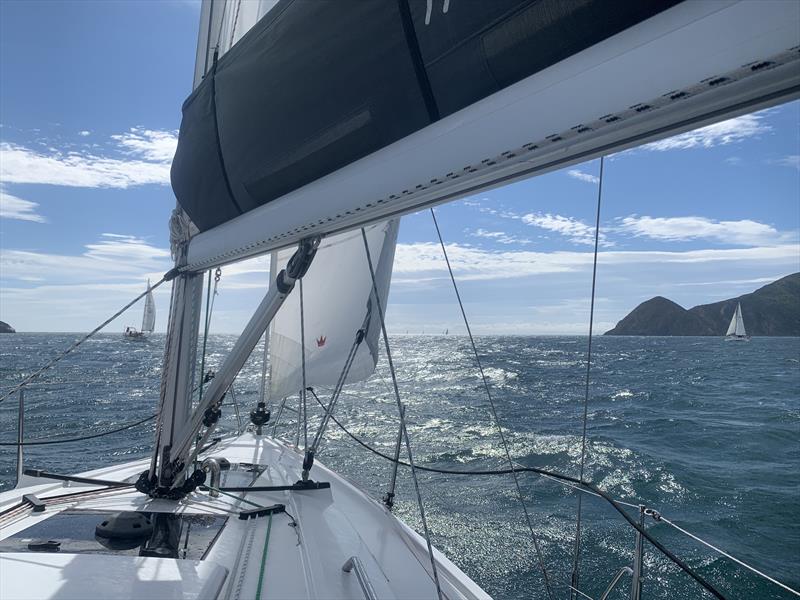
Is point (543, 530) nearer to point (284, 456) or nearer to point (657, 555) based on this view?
point (657, 555)

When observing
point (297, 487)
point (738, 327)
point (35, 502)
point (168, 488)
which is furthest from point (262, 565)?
point (738, 327)

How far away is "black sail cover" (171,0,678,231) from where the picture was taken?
1.19 meters

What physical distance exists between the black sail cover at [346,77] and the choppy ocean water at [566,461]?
14.9 feet

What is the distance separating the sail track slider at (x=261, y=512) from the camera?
114 inches

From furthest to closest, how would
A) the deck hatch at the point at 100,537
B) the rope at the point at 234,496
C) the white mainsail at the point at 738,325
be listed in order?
1. the white mainsail at the point at 738,325
2. the rope at the point at 234,496
3. the deck hatch at the point at 100,537

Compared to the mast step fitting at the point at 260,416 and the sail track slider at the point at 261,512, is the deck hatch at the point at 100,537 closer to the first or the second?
the sail track slider at the point at 261,512

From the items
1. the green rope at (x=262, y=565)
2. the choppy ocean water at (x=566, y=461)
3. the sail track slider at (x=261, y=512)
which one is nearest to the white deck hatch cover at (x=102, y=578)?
the green rope at (x=262, y=565)

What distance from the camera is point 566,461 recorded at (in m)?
9.23

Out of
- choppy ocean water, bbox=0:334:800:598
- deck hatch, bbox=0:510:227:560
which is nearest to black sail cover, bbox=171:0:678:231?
deck hatch, bbox=0:510:227:560

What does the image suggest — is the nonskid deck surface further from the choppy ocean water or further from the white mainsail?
the white mainsail

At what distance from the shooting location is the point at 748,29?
74cm

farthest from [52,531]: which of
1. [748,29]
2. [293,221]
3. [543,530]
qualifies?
[543,530]

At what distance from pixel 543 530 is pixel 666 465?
413 cm

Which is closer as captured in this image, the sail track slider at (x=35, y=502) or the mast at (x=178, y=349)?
the sail track slider at (x=35, y=502)
